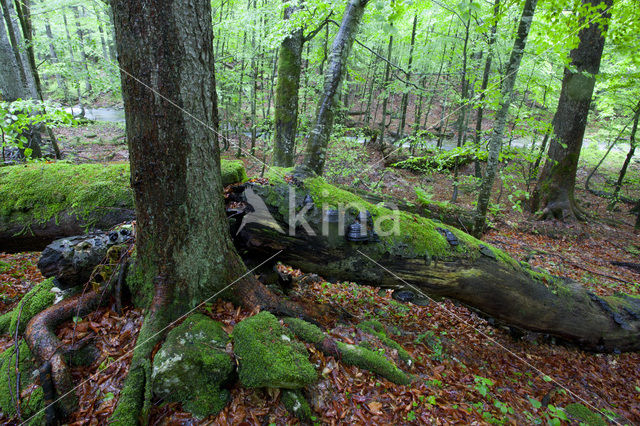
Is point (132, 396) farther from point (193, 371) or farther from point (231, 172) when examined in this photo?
point (231, 172)

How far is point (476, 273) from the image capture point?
4.16 m

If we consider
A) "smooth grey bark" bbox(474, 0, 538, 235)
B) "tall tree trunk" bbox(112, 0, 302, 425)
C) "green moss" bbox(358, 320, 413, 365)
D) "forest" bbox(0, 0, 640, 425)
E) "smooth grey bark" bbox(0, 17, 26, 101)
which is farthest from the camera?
"smooth grey bark" bbox(0, 17, 26, 101)

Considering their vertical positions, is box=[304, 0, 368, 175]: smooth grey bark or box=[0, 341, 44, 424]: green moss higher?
box=[304, 0, 368, 175]: smooth grey bark

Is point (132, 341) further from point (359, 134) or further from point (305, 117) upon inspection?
point (359, 134)

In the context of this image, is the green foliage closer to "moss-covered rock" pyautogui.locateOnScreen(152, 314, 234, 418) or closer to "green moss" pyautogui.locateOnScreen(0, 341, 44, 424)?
"green moss" pyautogui.locateOnScreen(0, 341, 44, 424)

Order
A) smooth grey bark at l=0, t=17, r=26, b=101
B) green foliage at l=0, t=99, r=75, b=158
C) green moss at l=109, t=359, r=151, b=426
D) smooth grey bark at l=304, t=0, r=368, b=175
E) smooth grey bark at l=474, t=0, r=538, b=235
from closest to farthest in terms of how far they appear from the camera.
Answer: green moss at l=109, t=359, r=151, b=426 < green foliage at l=0, t=99, r=75, b=158 < smooth grey bark at l=474, t=0, r=538, b=235 < smooth grey bark at l=304, t=0, r=368, b=175 < smooth grey bark at l=0, t=17, r=26, b=101

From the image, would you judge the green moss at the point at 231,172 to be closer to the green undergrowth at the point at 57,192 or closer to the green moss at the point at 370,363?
the green undergrowth at the point at 57,192

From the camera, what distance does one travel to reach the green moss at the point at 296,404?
2.29m

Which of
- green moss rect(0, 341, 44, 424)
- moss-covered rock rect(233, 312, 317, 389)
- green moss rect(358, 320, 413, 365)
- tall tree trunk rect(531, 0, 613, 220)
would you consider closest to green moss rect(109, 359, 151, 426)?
green moss rect(0, 341, 44, 424)

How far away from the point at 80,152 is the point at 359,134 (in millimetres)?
14931

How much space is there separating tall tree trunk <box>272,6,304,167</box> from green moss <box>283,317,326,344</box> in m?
5.10

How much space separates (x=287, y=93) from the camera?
6984mm

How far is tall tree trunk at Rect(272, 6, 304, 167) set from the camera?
22.6 ft

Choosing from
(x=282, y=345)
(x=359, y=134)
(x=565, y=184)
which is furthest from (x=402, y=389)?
(x=359, y=134)
